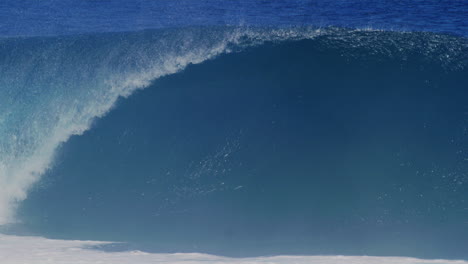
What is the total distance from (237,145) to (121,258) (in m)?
2.73

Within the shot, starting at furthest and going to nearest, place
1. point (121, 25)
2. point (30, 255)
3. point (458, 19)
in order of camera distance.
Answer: point (121, 25) < point (458, 19) < point (30, 255)

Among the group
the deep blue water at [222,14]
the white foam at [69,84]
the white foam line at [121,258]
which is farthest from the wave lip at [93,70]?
the white foam line at [121,258]

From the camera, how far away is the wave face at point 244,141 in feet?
24.3

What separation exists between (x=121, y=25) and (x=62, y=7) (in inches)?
109

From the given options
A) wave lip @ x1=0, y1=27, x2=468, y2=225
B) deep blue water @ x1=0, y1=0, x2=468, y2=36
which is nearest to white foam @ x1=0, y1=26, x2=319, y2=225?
wave lip @ x1=0, y1=27, x2=468, y2=225

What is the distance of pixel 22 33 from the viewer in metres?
11.0

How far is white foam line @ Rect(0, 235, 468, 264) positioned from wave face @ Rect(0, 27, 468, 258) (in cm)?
27

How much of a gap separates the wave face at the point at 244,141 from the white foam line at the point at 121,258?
0.88 feet

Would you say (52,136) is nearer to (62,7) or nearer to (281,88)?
(281,88)

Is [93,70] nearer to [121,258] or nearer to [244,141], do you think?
[244,141]

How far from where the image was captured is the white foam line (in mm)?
6289

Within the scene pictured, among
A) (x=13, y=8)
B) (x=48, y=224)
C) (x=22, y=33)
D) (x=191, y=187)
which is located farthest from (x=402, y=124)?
(x=13, y=8)

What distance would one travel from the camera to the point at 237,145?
8.34 meters

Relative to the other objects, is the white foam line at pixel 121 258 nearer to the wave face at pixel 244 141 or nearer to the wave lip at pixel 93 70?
the wave face at pixel 244 141
